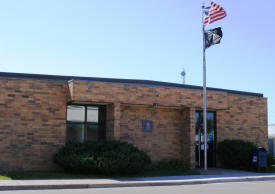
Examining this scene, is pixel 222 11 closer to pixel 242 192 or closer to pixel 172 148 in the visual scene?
pixel 172 148

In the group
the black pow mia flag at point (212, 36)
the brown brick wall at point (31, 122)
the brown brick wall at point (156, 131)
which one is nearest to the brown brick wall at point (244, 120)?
the brown brick wall at point (156, 131)

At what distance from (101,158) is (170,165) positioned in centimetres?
490

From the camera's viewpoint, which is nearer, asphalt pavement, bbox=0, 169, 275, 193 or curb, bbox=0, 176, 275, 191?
curb, bbox=0, 176, 275, 191

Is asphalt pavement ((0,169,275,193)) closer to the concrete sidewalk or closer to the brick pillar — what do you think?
the concrete sidewalk

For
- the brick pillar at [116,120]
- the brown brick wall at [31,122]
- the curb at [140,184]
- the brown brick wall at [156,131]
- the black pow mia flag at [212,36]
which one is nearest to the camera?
the curb at [140,184]

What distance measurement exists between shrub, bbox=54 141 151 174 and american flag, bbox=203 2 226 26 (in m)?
6.79

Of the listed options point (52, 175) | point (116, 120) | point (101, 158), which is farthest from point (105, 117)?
point (52, 175)

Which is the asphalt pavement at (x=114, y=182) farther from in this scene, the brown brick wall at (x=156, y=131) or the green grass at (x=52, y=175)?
the brown brick wall at (x=156, y=131)

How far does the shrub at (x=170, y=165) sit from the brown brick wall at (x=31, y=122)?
15.4 feet

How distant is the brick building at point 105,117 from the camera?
1661cm

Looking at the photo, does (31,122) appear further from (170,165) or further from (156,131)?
(170,165)

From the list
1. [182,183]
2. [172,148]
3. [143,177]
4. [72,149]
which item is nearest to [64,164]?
[72,149]

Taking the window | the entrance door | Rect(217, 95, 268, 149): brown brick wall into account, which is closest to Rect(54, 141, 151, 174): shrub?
the window

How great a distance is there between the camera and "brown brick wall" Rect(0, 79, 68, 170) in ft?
53.8
